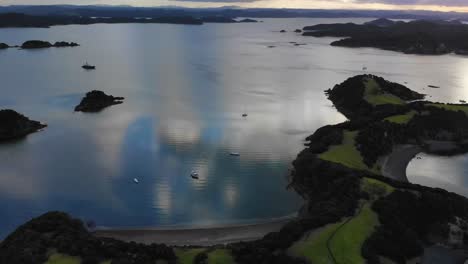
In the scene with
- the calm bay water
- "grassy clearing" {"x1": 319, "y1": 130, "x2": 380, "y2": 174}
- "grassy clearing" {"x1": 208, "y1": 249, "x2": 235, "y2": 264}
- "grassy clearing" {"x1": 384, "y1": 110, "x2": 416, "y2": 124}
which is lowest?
the calm bay water

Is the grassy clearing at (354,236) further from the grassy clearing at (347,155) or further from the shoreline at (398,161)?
the shoreline at (398,161)

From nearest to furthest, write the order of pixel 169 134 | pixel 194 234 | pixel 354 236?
pixel 354 236 → pixel 194 234 → pixel 169 134

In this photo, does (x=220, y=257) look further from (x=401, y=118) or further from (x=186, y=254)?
(x=401, y=118)

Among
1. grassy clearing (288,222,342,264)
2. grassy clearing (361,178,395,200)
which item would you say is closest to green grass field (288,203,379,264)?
grassy clearing (288,222,342,264)

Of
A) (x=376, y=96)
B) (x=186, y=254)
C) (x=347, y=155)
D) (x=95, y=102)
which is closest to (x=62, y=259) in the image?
(x=186, y=254)

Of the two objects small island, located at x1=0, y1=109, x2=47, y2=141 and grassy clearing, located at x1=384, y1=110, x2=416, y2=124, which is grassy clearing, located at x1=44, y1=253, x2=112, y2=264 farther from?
grassy clearing, located at x1=384, y1=110, x2=416, y2=124

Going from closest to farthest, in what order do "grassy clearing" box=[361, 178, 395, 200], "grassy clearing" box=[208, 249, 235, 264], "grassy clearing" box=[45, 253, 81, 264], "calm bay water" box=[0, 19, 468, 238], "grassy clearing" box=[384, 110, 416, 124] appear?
"grassy clearing" box=[45, 253, 81, 264] < "grassy clearing" box=[208, 249, 235, 264] < "grassy clearing" box=[361, 178, 395, 200] < "calm bay water" box=[0, 19, 468, 238] < "grassy clearing" box=[384, 110, 416, 124]

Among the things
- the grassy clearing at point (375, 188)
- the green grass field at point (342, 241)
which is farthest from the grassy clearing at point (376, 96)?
the green grass field at point (342, 241)
